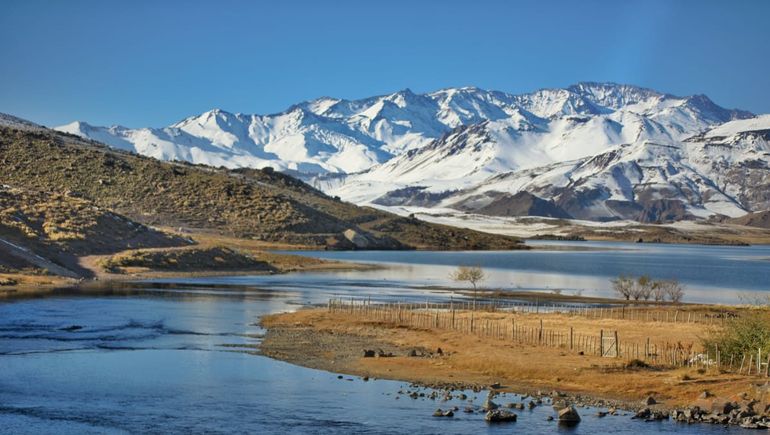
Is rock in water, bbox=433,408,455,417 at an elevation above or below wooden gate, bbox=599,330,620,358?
below

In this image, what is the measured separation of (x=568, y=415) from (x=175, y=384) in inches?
679

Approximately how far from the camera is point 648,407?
39.9 m

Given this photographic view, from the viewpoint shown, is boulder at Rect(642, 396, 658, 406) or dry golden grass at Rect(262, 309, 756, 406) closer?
boulder at Rect(642, 396, 658, 406)

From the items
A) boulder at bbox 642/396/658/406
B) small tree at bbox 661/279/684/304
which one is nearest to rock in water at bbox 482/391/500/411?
boulder at bbox 642/396/658/406

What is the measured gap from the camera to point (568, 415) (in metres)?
37.1

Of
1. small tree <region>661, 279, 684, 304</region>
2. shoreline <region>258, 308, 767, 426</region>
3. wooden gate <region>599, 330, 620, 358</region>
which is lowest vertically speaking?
shoreline <region>258, 308, 767, 426</region>

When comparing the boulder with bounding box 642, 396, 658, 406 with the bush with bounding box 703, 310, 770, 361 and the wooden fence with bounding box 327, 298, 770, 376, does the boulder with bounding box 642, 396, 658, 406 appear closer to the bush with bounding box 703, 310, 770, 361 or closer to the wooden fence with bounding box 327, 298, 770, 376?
the wooden fence with bounding box 327, 298, 770, 376

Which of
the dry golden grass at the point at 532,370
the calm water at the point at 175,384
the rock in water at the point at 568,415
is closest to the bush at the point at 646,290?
the dry golden grass at the point at 532,370

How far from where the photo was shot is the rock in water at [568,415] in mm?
37031

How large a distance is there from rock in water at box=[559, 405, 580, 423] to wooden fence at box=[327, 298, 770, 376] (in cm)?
1169

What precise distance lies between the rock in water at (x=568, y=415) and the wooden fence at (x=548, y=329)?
11.7 metres

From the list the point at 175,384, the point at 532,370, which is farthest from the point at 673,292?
the point at 175,384

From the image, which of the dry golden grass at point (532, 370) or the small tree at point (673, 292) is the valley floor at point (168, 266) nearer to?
the dry golden grass at point (532, 370)

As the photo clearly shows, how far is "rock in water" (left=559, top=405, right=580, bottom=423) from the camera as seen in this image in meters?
37.0
